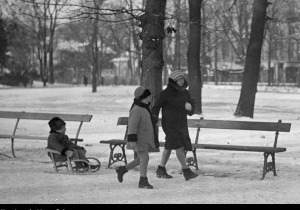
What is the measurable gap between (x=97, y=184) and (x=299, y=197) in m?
2.84

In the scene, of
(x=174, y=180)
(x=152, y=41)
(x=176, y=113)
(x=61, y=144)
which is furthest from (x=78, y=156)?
(x=152, y=41)

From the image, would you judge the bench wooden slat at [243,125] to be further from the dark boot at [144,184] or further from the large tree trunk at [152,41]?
the dark boot at [144,184]

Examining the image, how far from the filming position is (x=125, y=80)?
3029 inches

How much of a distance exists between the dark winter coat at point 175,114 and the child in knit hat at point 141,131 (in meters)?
0.67

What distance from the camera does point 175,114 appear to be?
980 centimetres

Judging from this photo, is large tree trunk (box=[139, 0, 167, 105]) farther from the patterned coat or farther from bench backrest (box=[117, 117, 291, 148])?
the patterned coat

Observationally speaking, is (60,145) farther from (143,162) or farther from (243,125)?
(243,125)

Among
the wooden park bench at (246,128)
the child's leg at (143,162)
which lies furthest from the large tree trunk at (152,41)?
the child's leg at (143,162)

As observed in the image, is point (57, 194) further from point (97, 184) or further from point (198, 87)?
point (198, 87)

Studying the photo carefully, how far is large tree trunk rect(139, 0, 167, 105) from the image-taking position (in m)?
11.9

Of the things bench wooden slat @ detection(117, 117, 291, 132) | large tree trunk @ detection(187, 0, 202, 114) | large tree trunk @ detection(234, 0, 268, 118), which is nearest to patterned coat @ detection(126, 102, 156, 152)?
bench wooden slat @ detection(117, 117, 291, 132)

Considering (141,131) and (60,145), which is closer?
(141,131)

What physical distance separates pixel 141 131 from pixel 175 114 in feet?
3.01

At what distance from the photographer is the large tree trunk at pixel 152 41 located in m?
11.9
